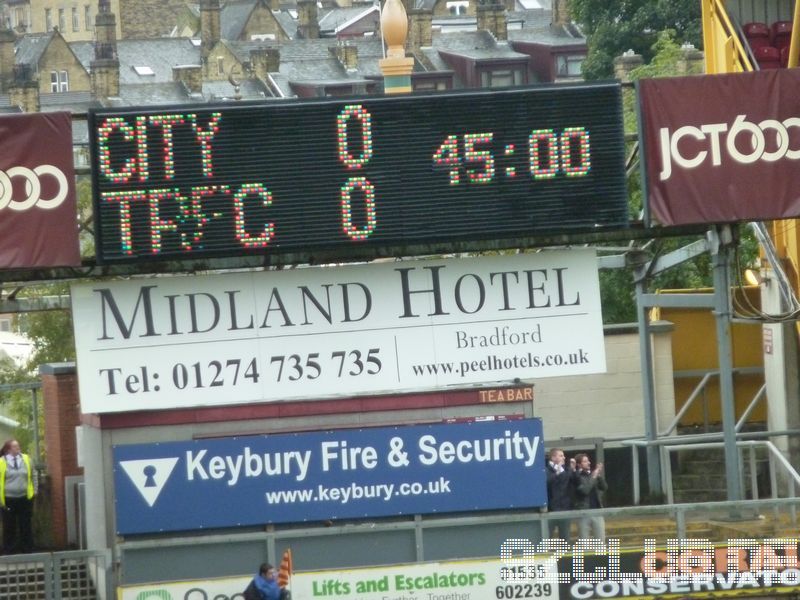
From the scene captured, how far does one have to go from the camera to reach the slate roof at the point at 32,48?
353ft

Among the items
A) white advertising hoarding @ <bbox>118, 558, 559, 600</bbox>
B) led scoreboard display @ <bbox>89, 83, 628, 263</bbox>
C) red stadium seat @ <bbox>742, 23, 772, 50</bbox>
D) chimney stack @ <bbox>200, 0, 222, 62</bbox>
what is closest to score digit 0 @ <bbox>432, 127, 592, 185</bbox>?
led scoreboard display @ <bbox>89, 83, 628, 263</bbox>

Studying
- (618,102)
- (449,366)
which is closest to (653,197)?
(618,102)

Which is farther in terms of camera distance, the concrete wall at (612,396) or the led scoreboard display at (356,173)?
the concrete wall at (612,396)

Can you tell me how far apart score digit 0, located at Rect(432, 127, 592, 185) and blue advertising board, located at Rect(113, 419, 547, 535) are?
2.59 metres

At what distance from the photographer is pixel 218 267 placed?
1794 centimetres

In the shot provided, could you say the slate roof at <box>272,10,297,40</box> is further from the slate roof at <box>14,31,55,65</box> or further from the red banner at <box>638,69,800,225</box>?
the red banner at <box>638,69,800,225</box>

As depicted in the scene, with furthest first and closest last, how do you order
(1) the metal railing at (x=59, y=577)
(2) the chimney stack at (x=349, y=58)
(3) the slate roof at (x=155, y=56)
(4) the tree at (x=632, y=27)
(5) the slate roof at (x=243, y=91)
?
(3) the slate roof at (x=155, y=56) → (2) the chimney stack at (x=349, y=58) → (5) the slate roof at (x=243, y=91) → (4) the tree at (x=632, y=27) → (1) the metal railing at (x=59, y=577)

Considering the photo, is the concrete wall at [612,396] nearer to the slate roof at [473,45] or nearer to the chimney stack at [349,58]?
the slate roof at [473,45]

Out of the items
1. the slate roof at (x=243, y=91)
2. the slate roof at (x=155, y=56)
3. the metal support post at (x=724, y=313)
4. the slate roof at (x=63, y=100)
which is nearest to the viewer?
the metal support post at (x=724, y=313)

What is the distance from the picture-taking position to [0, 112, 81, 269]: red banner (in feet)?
57.5

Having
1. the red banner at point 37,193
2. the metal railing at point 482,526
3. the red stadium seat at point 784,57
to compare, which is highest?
the red stadium seat at point 784,57

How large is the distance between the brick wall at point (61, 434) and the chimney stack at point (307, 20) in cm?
9181

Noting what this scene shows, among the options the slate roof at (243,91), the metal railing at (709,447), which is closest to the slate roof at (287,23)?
the slate roof at (243,91)

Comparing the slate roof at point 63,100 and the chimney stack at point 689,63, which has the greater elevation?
the slate roof at point 63,100
